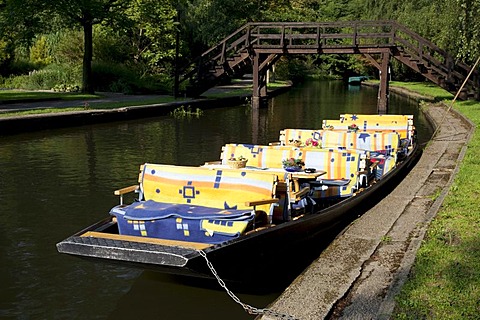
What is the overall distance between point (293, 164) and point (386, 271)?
3306 mm

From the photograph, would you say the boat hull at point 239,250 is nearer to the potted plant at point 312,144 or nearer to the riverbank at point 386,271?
the riverbank at point 386,271

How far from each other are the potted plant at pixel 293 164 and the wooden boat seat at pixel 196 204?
1.86 metres

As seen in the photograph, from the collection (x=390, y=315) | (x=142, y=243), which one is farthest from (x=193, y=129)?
(x=390, y=315)

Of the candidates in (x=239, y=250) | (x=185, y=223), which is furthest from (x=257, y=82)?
(x=239, y=250)

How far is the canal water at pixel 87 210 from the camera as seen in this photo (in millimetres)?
7941

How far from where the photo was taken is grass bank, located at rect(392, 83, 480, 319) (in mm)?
6082

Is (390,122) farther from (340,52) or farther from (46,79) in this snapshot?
(46,79)

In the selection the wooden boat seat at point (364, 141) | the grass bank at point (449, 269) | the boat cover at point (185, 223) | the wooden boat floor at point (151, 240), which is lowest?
the grass bank at point (449, 269)

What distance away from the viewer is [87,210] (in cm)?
1242

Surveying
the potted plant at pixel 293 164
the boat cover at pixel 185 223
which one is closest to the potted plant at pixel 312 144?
the potted plant at pixel 293 164

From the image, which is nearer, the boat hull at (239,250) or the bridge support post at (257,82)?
the boat hull at (239,250)

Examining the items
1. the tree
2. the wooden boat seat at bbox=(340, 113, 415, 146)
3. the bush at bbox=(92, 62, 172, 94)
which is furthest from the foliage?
the wooden boat seat at bbox=(340, 113, 415, 146)

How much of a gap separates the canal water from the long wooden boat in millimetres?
497

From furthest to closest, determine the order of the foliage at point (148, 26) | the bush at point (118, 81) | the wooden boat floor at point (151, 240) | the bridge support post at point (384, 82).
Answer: the bush at point (118, 81) → the bridge support post at point (384, 82) → the foliage at point (148, 26) → the wooden boat floor at point (151, 240)
